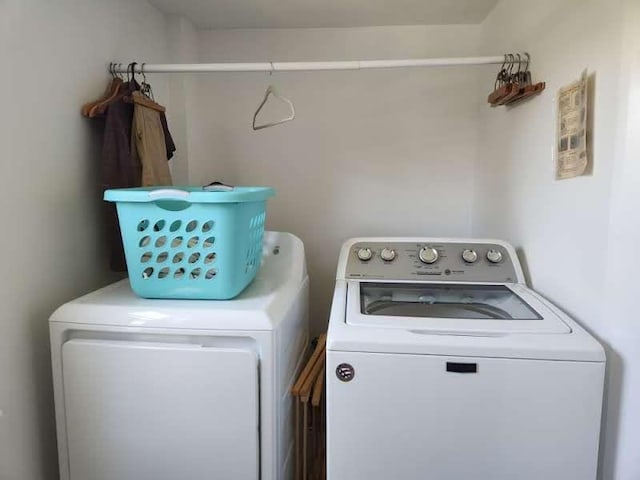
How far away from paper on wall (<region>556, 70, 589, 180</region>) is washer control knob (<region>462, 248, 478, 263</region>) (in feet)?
1.62

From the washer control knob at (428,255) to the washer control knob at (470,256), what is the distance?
11 centimetres

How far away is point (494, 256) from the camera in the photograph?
179 centimetres

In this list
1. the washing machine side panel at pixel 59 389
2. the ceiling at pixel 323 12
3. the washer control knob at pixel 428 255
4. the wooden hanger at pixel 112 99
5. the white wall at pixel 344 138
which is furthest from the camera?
the white wall at pixel 344 138

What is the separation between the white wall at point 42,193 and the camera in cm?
132

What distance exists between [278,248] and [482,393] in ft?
3.18

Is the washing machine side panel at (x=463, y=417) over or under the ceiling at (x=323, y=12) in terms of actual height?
under

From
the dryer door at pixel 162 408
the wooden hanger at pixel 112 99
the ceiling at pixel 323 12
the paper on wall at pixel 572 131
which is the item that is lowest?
the dryer door at pixel 162 408

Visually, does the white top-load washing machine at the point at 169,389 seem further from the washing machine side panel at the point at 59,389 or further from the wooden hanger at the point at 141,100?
the wooden hanger at the point at 141,100

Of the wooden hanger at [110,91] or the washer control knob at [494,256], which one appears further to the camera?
the washer control knob at [494,256]

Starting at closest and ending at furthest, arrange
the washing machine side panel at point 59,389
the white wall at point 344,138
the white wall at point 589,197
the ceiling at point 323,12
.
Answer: the white wall at point 589,197, the washing machine side panel at point 59,389, the ceiling at point 323,12, the white wall at point 344,138

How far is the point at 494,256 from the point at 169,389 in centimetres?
127

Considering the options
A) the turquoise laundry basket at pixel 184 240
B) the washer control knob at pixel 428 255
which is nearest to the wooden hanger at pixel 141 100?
the turquoise laundry basket at pixel 184 240

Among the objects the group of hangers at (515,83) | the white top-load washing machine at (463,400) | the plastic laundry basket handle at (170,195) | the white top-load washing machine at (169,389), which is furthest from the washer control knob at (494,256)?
the plastic laundry basket handle at (170,195)

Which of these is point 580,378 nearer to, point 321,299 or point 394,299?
point 394,299
